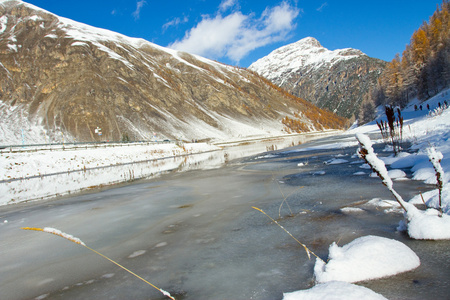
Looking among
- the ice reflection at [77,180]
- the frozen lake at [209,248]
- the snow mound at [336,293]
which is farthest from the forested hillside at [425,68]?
the snow mound at [336,293]

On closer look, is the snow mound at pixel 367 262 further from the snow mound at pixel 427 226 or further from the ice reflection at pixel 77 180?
the ice reflection at pixel 77 180

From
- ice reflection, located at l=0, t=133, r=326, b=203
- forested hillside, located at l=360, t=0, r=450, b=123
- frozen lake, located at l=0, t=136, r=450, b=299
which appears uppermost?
forested hillside, located at l=360, t=0, r=450, b=123

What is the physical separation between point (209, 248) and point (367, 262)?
3.12 meters

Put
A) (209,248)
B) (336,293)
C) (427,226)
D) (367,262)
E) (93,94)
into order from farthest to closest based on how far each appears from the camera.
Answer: (93,94) → (209,248) → (427,226) → (367,262) → (336,293)

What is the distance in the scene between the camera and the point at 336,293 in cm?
328

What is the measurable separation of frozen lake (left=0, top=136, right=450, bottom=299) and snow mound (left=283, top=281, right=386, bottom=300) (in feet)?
1.54

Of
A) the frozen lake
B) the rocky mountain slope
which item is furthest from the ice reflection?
the rocky mountain slope

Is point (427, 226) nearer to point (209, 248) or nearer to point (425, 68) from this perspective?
point (209, 248)

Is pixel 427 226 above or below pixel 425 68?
below

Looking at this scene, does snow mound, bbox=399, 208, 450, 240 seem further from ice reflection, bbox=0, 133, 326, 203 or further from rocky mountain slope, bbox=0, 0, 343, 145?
rocky mountain slope, bbox=0, 0, 343, 145

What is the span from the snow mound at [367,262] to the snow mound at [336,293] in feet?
1.45

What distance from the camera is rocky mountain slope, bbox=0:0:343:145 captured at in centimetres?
9650

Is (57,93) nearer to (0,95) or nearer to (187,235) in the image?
(0,95)

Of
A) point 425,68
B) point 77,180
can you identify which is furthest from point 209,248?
point 425,68
